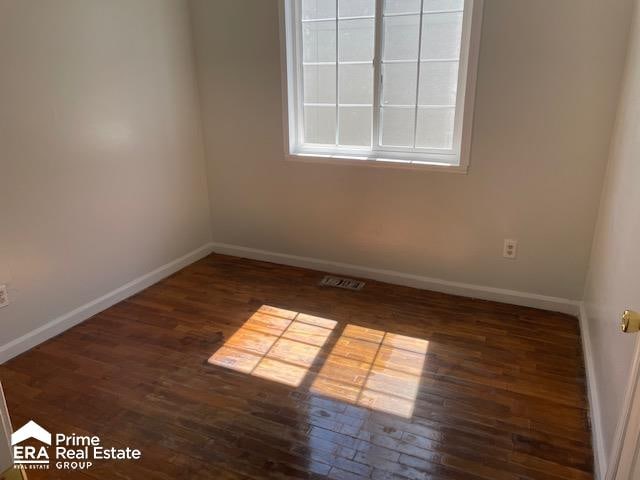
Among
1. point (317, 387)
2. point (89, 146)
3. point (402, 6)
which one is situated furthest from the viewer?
point (402, 6)

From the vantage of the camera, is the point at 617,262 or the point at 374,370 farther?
the point at 374,370

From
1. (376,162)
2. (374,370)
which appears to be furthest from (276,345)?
(376,162)

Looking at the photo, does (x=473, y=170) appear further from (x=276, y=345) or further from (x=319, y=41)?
(x=276, y=345)

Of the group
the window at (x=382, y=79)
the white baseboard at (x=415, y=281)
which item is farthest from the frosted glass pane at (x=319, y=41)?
the white baseboard at (x=415, y=281)

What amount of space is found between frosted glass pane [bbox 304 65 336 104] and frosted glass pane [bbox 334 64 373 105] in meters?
0.07

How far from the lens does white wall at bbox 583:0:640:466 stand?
1.62 metres

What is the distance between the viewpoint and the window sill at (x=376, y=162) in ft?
9.50

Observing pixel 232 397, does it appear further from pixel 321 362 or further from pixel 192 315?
pixel 192 315

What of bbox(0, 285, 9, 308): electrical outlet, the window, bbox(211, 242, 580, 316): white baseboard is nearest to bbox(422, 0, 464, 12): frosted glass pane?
the window

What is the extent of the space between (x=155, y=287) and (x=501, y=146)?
2446 mm

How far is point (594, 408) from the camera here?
1959 mm

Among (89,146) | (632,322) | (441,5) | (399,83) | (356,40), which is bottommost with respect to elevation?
(632,322)

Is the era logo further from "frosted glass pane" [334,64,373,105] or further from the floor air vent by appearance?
"frosted glass pane" [334,64,373,105]

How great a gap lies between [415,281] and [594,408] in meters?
1.41
